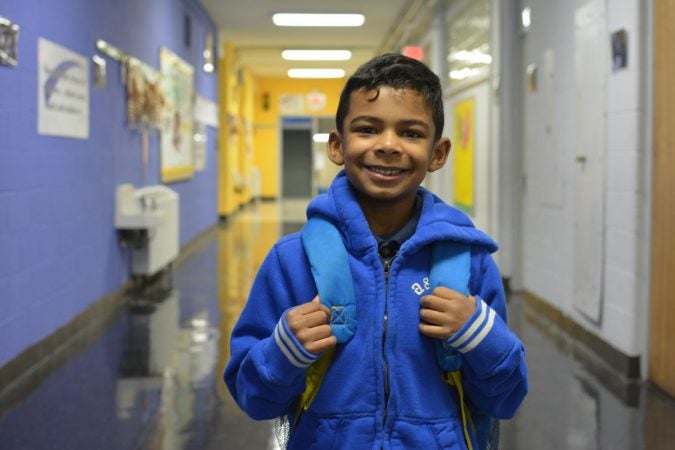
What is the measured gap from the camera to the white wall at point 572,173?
4066 mm

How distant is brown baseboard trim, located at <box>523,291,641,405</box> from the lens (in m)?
3.95

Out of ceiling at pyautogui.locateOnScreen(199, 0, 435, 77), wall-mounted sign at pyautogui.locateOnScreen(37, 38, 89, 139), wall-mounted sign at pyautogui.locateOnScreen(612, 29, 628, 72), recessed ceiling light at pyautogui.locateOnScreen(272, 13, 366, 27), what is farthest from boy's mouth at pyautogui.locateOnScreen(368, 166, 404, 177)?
recessed ceiling light at pyautogui.locateOnScreen(272, 13, 366, 27)

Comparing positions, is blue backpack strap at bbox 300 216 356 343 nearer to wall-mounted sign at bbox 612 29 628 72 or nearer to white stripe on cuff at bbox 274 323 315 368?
white stripe on cuff at bbox 274 323 315 368

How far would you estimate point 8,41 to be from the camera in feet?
13.1

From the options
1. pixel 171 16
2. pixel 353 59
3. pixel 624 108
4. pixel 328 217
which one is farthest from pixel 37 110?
pixel 353 59

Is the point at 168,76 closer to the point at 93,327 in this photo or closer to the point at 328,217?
the point at 93,327

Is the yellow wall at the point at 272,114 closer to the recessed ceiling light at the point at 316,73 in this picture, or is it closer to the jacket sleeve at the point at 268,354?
the recessed ceiling light at the point at 316,73

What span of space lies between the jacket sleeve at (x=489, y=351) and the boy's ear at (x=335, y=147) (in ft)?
0.90

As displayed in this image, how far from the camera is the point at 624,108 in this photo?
4.20m

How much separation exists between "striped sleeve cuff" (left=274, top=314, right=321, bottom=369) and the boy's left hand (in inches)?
6.7

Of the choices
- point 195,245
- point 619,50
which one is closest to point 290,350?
point 619,50

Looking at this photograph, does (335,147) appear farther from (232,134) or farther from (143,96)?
(232,134)

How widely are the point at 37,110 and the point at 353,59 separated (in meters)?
12.3

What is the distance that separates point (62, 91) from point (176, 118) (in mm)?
4013
